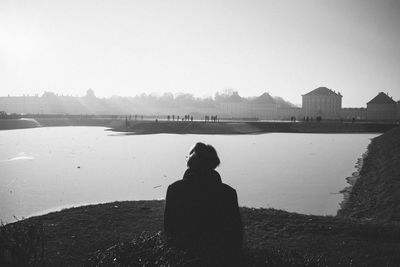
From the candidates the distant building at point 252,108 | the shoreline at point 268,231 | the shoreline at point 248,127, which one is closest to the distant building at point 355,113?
the distant building at point 252,108

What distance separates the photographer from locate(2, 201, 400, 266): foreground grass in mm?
7938

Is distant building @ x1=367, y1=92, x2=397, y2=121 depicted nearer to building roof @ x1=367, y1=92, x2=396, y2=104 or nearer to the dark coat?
building roof @ x1=367, y1=92, x2=396, y2=104

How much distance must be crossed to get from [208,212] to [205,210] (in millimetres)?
39

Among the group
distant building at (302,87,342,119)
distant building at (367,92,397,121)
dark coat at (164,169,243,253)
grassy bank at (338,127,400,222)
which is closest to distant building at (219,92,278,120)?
distant building at (302,87,342,119)

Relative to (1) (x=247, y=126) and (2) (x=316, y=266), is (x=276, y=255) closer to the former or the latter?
(2) (x=316, y=266)

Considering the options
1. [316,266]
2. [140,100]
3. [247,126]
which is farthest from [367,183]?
[140,100]

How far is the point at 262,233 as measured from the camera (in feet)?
31.9

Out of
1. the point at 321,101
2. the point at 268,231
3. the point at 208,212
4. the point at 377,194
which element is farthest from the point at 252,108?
the point at 208,212

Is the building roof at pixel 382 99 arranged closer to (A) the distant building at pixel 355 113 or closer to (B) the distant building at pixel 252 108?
(A) the distant building at pixel 355 113

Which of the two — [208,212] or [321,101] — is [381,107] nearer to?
[321,101]

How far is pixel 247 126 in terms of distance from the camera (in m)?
66.0

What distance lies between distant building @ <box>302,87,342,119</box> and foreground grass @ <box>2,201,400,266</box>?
115 m

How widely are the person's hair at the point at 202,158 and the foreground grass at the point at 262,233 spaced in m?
3.51

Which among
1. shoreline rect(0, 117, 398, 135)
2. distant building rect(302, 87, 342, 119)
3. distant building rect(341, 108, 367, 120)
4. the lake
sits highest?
distant building rect(302, 87, 342, 119)
